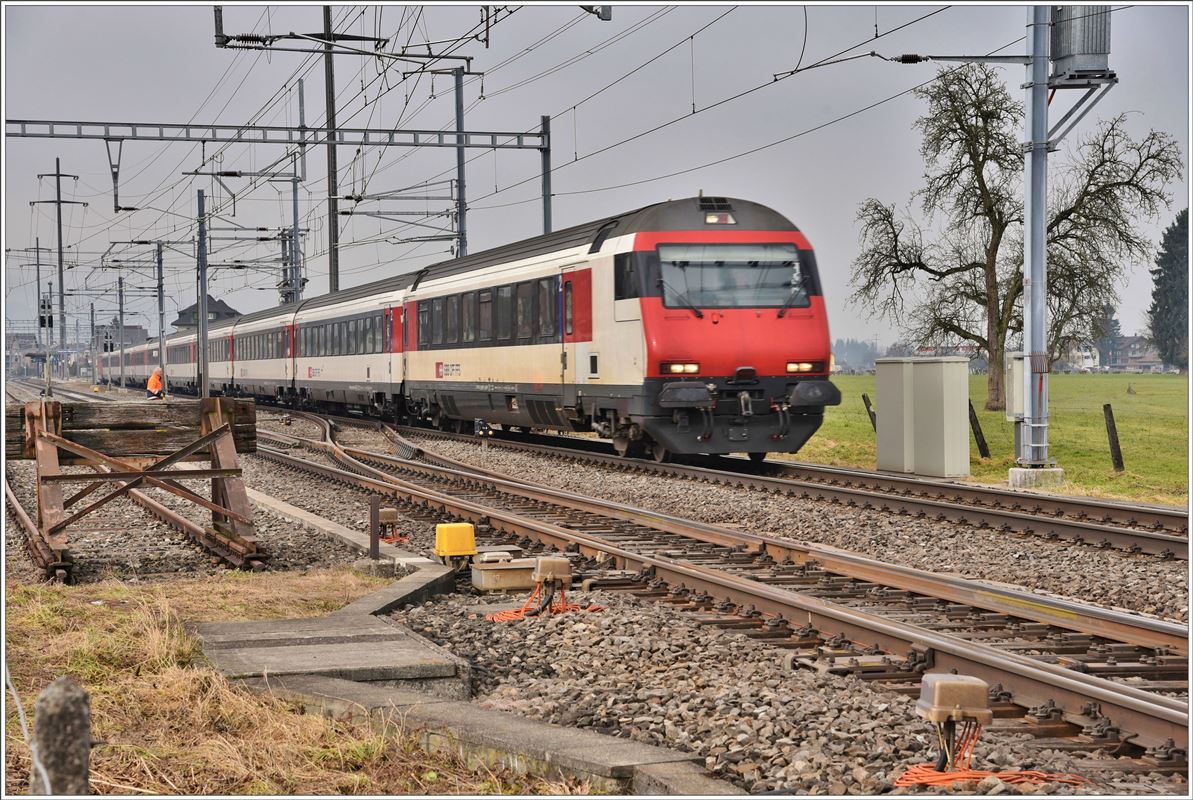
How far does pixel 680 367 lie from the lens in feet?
57.8

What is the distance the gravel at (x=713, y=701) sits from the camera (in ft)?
17.3

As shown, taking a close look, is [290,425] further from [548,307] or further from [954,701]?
[954,701]

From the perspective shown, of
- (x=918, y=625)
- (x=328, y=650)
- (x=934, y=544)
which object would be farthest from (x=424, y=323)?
(x=328, y=650)

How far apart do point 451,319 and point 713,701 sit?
66.8ft

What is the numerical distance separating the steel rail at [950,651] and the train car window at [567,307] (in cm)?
851

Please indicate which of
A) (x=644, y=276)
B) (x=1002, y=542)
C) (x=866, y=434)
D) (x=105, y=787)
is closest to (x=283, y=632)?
(x=105, y=787)

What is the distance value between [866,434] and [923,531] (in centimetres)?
1873

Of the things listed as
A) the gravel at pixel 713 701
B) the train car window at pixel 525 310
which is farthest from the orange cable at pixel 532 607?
the train car window at pixel 525 310

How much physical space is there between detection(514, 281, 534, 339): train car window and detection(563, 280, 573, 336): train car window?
59.6 inches

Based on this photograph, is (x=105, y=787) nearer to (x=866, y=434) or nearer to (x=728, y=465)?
(x=728, y=465)

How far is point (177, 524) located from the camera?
13.6m

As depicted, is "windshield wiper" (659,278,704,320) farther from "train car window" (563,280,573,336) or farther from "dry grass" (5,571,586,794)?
"dry grass" (5,571,586,794)

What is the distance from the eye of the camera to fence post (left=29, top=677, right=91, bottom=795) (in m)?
3.20

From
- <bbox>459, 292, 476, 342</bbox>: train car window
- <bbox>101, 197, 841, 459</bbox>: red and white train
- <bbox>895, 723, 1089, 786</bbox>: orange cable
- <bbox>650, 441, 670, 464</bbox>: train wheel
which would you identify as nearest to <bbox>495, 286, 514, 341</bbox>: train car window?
<bbox>101, 197, 841, 459</bbox>: red and white train
